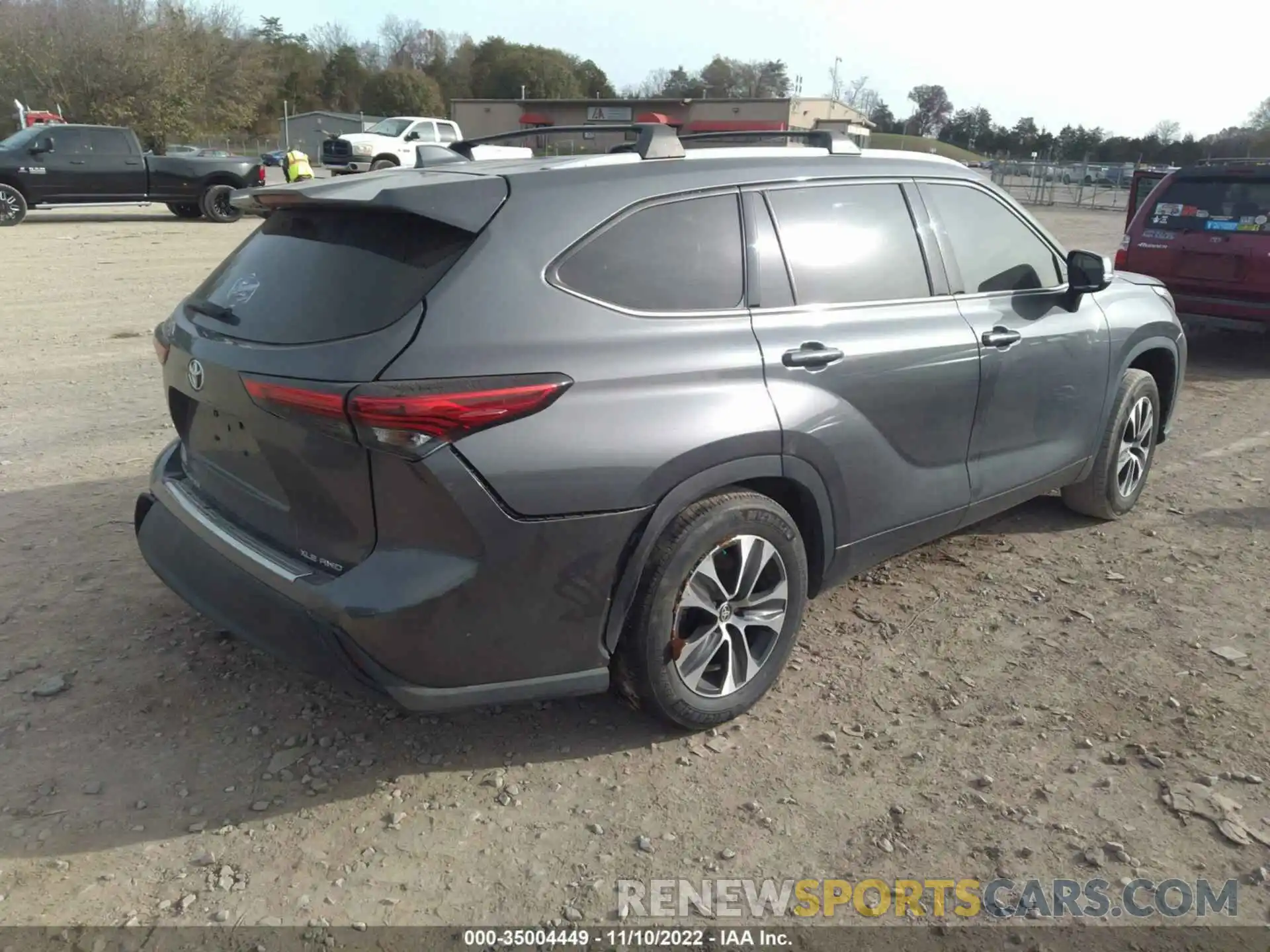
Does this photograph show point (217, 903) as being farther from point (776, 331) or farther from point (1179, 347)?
point (1179, 347)

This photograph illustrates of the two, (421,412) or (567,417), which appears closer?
(421,412)

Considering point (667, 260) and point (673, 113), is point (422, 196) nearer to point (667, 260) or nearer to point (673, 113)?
point (667, 260)

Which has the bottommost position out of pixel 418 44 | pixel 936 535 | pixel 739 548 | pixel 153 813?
pixel 153 813

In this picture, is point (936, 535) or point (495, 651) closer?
point (495, 651)

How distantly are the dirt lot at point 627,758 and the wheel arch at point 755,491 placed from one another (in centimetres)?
50

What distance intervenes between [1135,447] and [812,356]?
2720 mm

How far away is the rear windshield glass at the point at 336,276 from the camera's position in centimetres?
261

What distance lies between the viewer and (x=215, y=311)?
10.0 ft

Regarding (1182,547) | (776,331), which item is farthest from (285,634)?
(1182,547)

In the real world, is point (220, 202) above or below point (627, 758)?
below

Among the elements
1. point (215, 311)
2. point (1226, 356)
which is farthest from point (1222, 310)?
point (215, 311)

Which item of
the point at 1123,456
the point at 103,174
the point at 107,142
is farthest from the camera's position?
the point at 107,142

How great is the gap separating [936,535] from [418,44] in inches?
4872

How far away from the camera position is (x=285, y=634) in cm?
269
